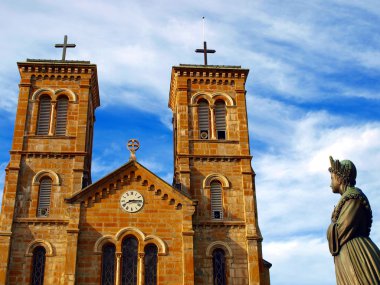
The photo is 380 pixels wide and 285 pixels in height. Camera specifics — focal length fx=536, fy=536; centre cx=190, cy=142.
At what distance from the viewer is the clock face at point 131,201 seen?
27.3 m

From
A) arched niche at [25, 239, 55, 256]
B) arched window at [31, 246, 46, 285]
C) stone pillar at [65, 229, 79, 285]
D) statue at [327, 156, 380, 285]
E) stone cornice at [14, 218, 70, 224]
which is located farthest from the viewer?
stone cornice at [14, 218, 70, 224]

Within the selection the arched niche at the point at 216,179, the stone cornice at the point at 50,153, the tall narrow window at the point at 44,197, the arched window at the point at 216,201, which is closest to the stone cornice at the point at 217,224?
the arched window at the point at 216,201

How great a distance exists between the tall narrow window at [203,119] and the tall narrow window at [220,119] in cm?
54

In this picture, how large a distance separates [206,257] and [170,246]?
6.80ft

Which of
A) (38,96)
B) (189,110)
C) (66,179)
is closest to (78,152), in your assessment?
(66,179)

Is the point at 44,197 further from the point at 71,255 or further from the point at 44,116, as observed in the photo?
the point at 44,116

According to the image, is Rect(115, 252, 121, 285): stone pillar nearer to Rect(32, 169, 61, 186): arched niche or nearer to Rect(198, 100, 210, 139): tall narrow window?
Rect(32, 169, 61, 186): arched niche

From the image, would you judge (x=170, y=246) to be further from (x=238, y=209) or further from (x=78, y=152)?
(x=78, y=152)

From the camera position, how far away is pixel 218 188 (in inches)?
1160

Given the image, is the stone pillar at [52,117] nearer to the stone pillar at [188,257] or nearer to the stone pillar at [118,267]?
the stone pillar at [118,267]

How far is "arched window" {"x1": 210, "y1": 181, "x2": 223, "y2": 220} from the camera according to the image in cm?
2877

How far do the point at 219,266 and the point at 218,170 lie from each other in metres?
5.41

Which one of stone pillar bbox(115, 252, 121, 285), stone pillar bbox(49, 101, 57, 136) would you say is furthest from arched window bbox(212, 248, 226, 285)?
stone pillar bbox(49, 101, 57, 136)

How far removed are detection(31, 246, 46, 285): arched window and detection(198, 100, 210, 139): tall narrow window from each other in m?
10.8
